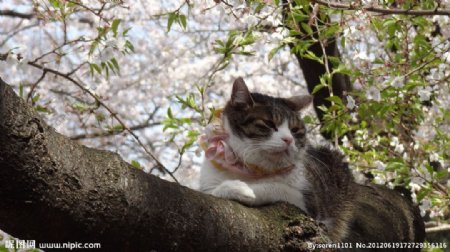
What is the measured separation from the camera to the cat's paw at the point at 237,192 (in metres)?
2.02

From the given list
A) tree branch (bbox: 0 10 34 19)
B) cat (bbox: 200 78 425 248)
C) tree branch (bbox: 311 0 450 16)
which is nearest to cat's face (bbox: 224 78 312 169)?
cat (bbox: 200 78 425 248)

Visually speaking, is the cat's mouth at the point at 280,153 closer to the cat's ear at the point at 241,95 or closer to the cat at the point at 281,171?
the cat at the point at 281,171

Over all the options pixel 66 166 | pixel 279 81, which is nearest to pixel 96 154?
pixel 66 166

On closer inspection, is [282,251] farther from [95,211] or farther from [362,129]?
[362,129]

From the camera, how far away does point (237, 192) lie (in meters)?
2.07

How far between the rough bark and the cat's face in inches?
37.0

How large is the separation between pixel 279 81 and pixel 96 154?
6.94 meters

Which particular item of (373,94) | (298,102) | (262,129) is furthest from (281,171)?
(373,94)

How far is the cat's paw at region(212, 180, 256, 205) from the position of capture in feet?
6.63

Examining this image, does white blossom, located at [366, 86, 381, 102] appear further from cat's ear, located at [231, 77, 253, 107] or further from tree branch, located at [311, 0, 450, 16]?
cat's ear, located at [231, 77, 253, 107]

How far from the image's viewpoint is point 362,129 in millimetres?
3709

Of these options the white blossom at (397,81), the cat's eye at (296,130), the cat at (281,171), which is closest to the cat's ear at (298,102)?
the cat at (281,171)

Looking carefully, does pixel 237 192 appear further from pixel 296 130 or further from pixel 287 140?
pixel 296 130

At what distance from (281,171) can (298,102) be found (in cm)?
57
